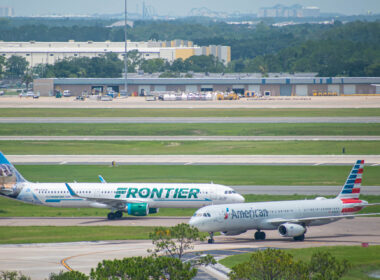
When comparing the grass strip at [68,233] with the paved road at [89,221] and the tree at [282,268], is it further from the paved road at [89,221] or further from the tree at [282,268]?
the tree at [282,268]

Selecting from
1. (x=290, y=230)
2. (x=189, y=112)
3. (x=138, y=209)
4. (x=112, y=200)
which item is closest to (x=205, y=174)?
(x=138, y=209)

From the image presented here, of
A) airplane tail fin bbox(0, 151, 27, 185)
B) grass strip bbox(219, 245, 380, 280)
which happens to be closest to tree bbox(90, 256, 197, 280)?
grass strip bbox(219, 245, 380, 280)

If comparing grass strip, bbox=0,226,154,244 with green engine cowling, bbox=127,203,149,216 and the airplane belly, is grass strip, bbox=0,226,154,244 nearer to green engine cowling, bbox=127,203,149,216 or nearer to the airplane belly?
green engine cowling, bbox=127,203,149,216

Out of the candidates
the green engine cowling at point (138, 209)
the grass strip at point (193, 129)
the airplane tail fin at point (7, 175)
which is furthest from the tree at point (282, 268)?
the grass strip at point (193, 129)

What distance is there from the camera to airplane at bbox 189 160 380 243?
192 feet

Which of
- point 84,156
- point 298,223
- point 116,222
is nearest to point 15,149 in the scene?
point 84,156

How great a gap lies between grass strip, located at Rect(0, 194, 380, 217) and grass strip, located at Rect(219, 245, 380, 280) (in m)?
19.4

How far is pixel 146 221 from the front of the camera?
69688 mm

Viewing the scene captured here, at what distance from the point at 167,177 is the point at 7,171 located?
78.5 ft

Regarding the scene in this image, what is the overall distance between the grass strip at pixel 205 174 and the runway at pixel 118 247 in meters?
21.3

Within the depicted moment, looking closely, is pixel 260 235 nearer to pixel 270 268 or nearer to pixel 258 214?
pixel 258 214

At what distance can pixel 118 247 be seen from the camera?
56.5 metres

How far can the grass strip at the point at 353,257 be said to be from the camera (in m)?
48.5

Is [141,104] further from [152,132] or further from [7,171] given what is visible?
[7,171]
